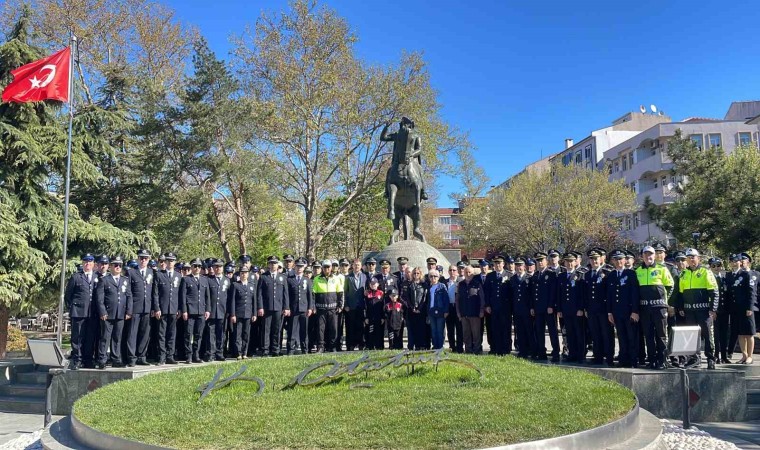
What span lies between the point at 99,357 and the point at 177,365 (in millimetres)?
1241

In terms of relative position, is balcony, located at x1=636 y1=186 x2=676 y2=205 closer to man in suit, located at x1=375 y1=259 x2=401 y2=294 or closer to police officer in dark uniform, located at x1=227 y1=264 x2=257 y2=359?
man in suit, located at x1=375 y1=259 x2=401 y2=294

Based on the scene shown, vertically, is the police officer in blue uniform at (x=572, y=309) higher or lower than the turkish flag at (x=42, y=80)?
lower

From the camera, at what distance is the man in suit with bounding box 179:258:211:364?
1033cm

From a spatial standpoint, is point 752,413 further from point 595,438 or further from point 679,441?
point 595,438

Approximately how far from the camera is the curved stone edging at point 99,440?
5259mm

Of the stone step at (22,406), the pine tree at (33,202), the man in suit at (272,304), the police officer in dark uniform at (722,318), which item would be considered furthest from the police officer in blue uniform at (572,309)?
the pine tree at (33,202)

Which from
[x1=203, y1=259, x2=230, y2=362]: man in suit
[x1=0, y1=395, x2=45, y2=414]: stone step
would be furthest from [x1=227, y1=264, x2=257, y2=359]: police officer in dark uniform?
[x1=0, y1=395, x2=45, y2=414]: stone step

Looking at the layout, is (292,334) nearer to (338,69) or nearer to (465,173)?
(338,69)

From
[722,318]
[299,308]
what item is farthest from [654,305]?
[299,308]

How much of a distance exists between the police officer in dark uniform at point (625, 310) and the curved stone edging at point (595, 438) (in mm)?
3230

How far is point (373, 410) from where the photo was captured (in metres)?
5.88

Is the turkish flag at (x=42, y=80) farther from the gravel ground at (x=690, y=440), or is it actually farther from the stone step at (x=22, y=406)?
the gravel ground at (x=690, y=440)

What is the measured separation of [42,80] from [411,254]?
9.64 m

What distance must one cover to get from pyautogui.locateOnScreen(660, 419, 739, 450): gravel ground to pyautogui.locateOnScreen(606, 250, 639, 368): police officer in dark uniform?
1704 millimetres
